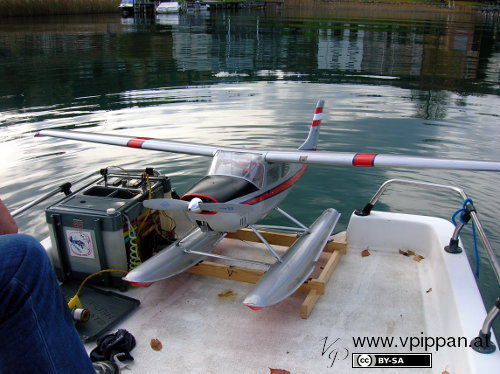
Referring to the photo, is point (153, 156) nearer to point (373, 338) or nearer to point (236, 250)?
point (236, 250)

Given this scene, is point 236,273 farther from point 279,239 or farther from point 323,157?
point 323,157

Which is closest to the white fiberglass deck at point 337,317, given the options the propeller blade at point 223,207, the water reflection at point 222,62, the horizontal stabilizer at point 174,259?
the horizontal stabilizer at point 174,259

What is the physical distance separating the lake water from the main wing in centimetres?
208

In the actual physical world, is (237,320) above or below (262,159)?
below

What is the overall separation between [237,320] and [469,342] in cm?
232

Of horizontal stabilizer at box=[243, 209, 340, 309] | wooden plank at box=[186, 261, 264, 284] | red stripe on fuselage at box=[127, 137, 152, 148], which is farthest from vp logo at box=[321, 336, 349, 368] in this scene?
Result: red stripe on fuselage at box=[127, 137, 152, 148]

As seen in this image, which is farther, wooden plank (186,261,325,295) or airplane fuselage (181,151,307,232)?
airplane fuselage (181,151,307,232)

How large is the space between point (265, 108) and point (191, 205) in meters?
13.0

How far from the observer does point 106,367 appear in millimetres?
3744

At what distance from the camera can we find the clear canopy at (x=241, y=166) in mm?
6000

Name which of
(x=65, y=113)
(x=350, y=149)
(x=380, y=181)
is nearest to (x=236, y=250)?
(x=380, y=181)

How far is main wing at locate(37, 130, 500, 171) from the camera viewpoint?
5455 mm

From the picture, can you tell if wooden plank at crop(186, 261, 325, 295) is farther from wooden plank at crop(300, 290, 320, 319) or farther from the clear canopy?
the clear canopy

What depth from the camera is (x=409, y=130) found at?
48.4ft
